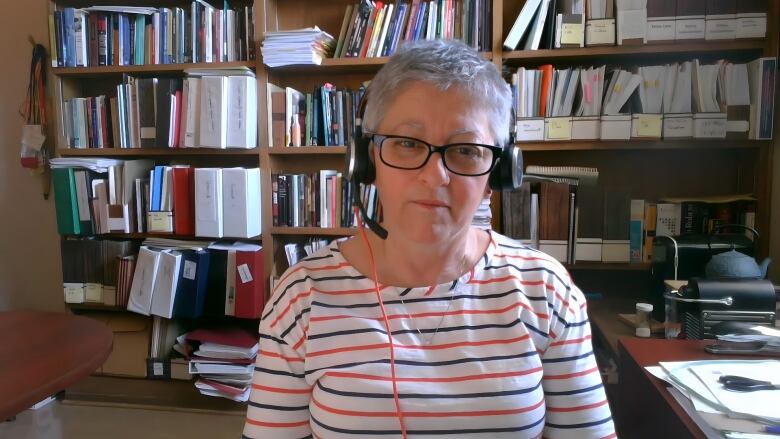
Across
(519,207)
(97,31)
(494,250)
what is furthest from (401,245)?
(97,31)

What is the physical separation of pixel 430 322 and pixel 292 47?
1660mm

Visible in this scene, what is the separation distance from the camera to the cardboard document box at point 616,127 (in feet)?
6.82

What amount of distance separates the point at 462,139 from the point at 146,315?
84.8 inches

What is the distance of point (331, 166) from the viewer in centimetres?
258

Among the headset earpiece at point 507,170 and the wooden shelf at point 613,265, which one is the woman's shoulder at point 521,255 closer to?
the headset earpiece at point 507,170

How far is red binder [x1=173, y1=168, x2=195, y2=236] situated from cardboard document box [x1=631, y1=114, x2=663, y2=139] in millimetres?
1885

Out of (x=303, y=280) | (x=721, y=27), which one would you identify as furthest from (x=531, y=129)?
(x=303, y=280)

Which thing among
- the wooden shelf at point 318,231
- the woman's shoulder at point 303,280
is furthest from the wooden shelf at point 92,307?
the woman's shoulder at point 303,280

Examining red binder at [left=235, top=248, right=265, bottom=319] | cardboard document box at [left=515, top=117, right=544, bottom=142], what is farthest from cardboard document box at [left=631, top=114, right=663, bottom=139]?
red binder at [left=235, top=248, right=265, bottom=319]

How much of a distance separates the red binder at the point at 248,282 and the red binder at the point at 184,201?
0.28 m

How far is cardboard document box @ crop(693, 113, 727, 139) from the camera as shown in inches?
79.1

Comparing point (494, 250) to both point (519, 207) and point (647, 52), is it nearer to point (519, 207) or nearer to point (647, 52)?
point (519, 207)

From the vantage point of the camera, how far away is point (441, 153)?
2.79ft

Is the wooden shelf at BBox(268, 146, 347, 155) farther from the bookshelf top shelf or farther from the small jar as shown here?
the small jar
